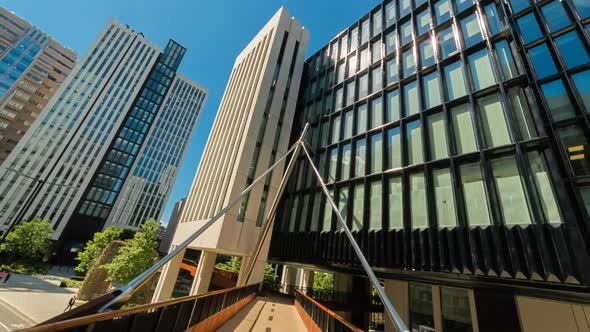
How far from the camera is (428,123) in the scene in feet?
48.6

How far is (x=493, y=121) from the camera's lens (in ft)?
40.1

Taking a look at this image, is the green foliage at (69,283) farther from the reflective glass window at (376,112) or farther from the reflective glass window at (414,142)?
the reflective glass window at (414,142)

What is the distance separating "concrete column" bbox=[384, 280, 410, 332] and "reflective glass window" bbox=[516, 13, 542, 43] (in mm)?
16071

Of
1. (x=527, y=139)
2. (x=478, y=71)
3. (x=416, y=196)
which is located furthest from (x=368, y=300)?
(x=478, y=71)

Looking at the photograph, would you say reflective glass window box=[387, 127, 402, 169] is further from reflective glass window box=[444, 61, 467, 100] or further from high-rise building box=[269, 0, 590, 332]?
reflective glass window box=[444, 61, 467, 100]

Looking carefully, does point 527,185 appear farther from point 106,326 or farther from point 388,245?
point 106,326

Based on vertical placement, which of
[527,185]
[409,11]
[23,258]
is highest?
[409,11]

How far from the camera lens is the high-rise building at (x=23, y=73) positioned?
64.4 meters

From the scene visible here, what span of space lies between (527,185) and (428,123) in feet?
20.1

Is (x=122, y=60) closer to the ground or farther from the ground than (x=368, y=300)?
farther from the ground

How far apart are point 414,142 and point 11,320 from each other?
1270 inches

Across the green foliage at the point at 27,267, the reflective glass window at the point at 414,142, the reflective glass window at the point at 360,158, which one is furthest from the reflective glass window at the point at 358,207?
the green foliage at the point at 27,267

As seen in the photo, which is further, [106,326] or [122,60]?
[122,60]

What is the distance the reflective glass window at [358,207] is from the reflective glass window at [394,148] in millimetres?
2629
